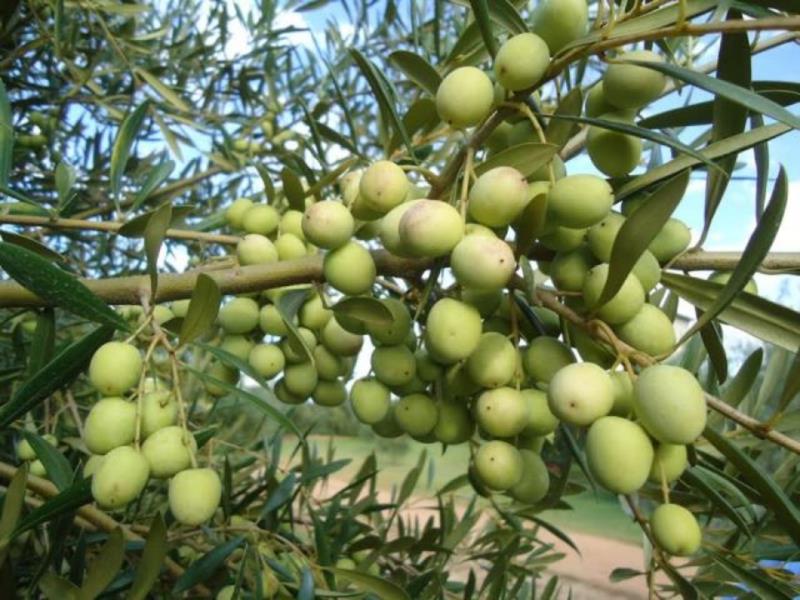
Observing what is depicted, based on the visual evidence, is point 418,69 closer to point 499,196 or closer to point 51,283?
point 499,196

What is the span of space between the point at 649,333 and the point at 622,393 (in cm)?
5

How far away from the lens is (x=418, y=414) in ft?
1.96

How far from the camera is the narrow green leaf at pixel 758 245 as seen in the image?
1.39 feet

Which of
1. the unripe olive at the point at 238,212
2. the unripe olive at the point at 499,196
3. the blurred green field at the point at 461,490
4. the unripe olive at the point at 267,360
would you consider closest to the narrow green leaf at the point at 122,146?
the unripe olive at the point at 238,212

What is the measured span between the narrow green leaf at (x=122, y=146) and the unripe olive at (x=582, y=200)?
488 mm

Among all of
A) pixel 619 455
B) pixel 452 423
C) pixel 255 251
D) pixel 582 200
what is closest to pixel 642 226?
pixel 582 200

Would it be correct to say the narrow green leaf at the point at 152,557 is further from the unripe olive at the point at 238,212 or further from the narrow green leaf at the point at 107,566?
the unripe olive at the point at 238,212

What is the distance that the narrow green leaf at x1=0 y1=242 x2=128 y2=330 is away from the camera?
17.2 inches

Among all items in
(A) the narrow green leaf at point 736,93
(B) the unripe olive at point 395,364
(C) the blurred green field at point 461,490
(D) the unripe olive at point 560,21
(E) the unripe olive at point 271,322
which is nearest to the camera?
(A) the narrow green leaf at point 736,93

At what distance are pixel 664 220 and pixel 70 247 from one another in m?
1.40

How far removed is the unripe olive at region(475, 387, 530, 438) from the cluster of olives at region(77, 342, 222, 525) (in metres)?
0.22

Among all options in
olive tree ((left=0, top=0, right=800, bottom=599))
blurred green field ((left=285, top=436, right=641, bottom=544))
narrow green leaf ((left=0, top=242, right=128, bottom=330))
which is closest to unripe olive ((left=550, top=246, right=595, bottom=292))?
olive tree ((left=0, top=0, right=800, bottom=599))

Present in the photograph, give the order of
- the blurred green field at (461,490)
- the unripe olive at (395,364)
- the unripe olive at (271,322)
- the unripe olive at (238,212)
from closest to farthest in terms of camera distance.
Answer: the unripe olive at (395,364) → the unripe olive at (271,322) → the unripe olive at (238,212) → the blurred green field at (461,490)

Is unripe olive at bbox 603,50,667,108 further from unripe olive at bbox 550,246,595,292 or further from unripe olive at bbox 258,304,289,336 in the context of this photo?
unripe olive at bbox 258,304,289,336
